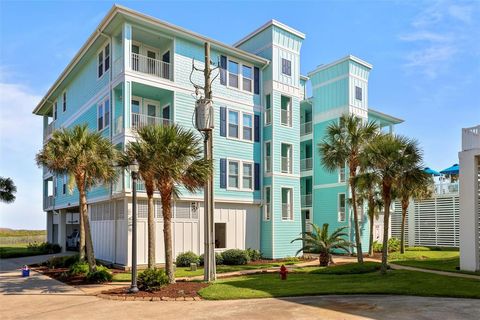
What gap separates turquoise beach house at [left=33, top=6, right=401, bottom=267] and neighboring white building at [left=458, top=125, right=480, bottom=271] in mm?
10878

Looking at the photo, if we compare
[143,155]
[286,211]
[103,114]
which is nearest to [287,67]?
[286,211]

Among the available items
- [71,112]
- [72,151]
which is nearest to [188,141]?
[72,151]

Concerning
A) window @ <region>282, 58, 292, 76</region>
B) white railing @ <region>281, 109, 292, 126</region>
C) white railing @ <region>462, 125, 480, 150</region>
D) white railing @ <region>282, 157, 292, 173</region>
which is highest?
window @ <region>282, 58, 292, 76</region>

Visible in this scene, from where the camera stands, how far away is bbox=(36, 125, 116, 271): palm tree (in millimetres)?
16703

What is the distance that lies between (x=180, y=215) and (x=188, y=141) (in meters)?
9.69

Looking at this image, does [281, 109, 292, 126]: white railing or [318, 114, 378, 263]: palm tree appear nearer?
[318, 114, 378, 263]: palm tree

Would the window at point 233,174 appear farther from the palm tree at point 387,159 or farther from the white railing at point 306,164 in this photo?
the white railing at point 306,164

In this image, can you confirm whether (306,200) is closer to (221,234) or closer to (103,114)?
(221,234)

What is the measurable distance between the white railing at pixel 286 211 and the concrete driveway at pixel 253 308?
14787 mm

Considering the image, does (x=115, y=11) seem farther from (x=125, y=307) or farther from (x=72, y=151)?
(x=125, y=307)

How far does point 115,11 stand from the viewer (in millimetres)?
20703

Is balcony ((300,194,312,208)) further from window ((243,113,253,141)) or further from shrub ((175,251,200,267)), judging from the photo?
shrub ((175,251,200,267))

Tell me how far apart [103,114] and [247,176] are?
30.6 feet

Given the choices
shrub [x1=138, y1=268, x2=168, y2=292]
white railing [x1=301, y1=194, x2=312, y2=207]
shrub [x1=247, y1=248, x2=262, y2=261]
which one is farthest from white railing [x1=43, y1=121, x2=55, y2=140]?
shrub [x1=138, y1=268, x2=168, y2=292]
